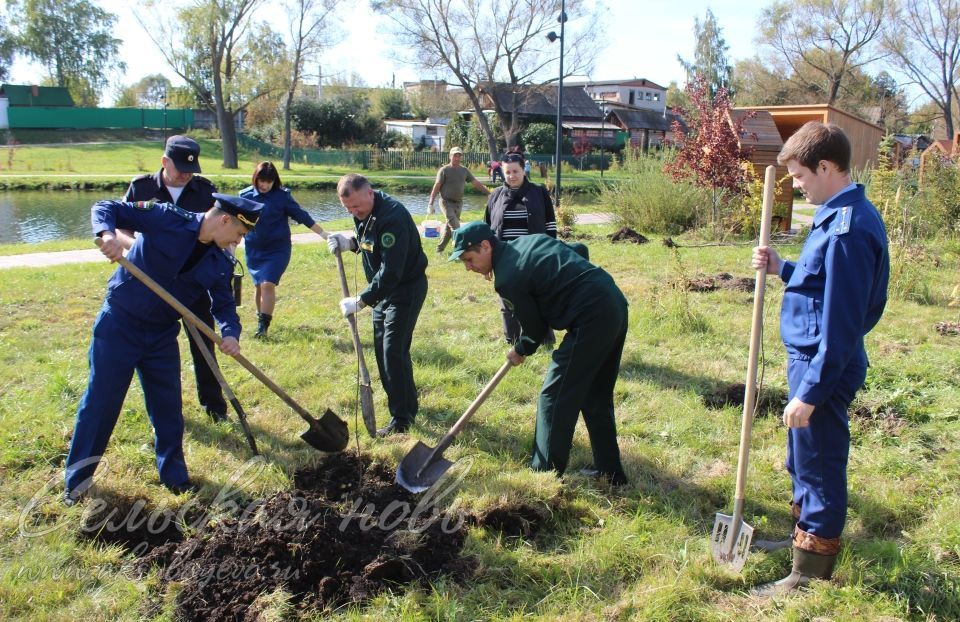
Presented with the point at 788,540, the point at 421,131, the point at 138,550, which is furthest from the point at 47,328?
the point at 421,131

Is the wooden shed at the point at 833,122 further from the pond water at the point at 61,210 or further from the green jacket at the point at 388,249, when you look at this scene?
the pond water at the point at 61,210

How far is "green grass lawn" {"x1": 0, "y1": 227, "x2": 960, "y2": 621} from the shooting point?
3100mm

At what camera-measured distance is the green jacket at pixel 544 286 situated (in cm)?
377

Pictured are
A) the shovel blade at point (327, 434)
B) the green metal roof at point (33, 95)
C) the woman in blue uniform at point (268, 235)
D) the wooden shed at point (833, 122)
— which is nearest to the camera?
the shovel blade at point (327, 434)

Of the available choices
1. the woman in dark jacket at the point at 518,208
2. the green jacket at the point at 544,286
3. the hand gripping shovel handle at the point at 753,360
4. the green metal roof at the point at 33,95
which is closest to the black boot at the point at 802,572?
the hand gripping shovel handle at the point at 753,360

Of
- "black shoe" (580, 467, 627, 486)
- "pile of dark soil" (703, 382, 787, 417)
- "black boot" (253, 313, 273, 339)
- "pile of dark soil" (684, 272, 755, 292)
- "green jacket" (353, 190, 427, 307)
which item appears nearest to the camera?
"black shoe" (580, 467, 627, 486)

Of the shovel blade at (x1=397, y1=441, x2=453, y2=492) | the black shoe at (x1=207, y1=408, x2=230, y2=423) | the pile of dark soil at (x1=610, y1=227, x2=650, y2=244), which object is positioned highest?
the pile of dark soil at (x1=610, y1=227, x2=650, y2=244)

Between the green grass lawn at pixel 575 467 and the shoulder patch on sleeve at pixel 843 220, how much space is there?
1531mm

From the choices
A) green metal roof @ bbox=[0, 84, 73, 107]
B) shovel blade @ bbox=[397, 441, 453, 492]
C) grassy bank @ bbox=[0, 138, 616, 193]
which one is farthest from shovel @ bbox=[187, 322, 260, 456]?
green metal roof @ bbox=[0, 84, 73, 107]

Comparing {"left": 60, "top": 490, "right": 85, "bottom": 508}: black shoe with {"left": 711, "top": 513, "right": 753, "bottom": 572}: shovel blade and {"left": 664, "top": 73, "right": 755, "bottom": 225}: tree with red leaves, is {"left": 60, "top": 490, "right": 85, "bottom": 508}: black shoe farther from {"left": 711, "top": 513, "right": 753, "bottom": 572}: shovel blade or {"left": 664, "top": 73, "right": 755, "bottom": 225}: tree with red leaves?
{"left": 664, "top": 73, "right": 755, "bottom": 225}: tree with red leaves

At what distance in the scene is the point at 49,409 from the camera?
16.2 feet

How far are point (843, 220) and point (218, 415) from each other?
420cm

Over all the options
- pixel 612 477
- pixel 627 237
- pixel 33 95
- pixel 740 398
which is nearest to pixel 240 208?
pixel 612 477

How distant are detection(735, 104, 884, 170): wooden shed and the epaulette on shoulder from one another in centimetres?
1065
